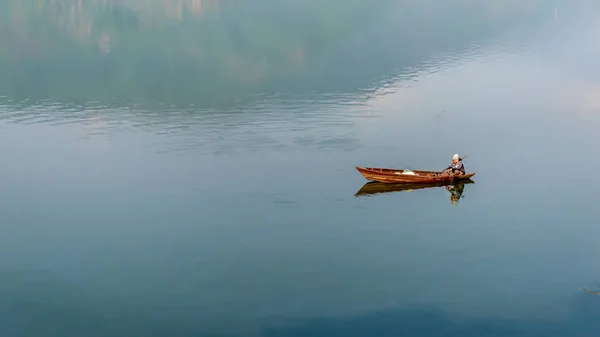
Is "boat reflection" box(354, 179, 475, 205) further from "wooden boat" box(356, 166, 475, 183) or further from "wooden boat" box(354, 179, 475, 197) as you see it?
"wooden boat" box(356, 166, 475, 183)

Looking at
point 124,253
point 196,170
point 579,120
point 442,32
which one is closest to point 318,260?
point 124,253

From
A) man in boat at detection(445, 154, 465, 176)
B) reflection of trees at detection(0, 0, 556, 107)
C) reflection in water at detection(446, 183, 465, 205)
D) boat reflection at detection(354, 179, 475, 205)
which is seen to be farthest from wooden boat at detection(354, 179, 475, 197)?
reflection of trees at detection(0, 0, 556, 107)

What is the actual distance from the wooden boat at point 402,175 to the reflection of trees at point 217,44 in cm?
3091

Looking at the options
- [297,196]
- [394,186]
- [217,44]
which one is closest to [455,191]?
[394,186]

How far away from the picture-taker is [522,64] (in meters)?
102

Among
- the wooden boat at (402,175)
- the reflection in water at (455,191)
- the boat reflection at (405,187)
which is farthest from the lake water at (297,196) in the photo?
the wooden boat at (402,175)

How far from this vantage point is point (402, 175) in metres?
51.9

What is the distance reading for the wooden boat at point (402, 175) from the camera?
52031 mm

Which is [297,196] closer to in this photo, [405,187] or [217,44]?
[405,187]

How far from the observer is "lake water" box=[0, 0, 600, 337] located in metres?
35.3

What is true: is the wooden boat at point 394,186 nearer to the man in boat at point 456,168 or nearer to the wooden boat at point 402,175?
the wooden boat at point 402,175

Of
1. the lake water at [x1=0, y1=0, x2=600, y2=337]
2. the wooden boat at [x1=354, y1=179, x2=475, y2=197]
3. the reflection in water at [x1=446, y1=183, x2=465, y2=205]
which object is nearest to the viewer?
the lake water at [x1=0, y1=0, x2=600, y2=337]

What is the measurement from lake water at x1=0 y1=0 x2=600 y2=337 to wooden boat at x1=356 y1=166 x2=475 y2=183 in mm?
1342

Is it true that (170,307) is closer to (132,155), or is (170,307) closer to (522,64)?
(132,155)
